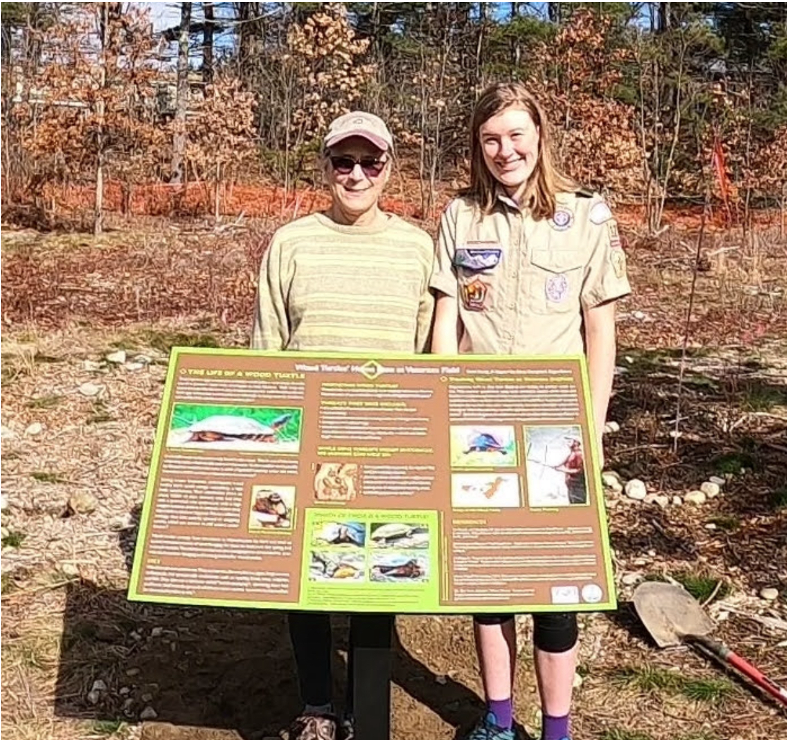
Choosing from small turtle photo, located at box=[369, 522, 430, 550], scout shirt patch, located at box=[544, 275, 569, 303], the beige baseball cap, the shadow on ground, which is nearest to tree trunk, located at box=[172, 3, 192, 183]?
the shadow on ground

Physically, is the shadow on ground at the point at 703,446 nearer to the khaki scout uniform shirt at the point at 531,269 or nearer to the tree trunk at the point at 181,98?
the khaki scout uniform shirt at the point at 531,269

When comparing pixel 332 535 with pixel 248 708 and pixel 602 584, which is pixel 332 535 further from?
pixel 248 708

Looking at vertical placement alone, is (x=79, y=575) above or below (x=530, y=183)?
below

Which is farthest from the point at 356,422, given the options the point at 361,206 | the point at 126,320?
the point at 126,320

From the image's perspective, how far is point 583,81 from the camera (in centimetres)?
703

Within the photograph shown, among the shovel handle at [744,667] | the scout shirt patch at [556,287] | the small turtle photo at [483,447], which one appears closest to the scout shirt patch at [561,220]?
the scout shirt patch at [556,287]

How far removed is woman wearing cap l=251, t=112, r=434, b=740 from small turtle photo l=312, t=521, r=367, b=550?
0.93ft

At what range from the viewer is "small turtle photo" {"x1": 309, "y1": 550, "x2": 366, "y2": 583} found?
6.75ft

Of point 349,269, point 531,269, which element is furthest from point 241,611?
point 531,269

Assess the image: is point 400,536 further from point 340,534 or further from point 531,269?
point 531,269

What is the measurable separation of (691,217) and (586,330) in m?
5.67

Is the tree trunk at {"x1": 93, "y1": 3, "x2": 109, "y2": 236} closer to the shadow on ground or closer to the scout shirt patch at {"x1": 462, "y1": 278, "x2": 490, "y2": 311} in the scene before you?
the shadow on ground

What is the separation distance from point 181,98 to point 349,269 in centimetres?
540

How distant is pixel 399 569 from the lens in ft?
6.79
